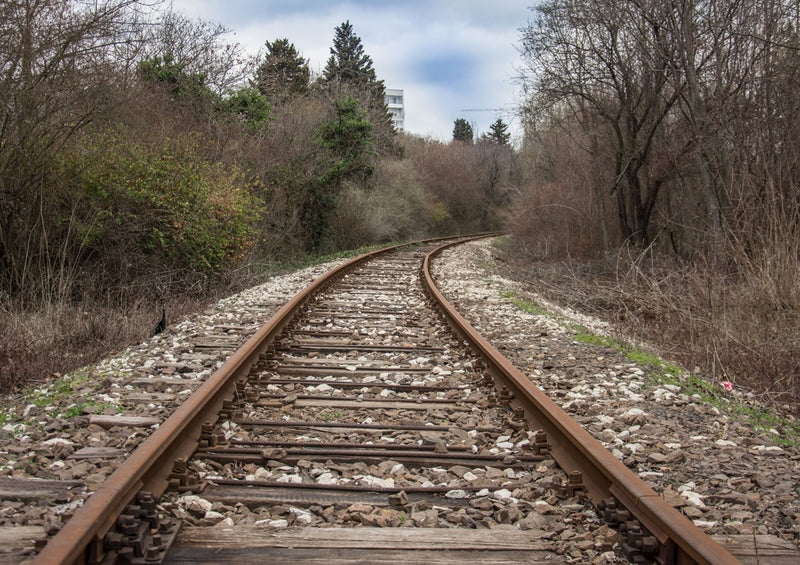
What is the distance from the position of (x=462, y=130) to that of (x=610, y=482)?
3662 inches

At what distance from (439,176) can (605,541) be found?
4815cm

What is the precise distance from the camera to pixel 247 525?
283cm

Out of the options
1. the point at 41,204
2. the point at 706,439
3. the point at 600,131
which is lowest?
the point at 706,439

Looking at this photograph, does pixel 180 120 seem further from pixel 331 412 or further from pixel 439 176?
pixel 439 176

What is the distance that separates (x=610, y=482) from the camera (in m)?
3.06

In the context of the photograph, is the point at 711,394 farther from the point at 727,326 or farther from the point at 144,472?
the point at 144,472

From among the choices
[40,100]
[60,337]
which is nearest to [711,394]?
[60,337]

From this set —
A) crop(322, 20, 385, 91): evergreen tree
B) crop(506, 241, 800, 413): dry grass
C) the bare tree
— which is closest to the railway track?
crop(506, 241, 800, 413): dry grass

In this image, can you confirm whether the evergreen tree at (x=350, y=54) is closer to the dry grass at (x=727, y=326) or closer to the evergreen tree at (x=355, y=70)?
the evergreen tree at (x=355, y=70)

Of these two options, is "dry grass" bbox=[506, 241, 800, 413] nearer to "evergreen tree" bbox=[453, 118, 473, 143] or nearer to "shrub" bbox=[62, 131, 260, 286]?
"shrub" bbox=[62, 131, 260, 286]

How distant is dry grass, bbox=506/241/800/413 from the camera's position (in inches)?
239

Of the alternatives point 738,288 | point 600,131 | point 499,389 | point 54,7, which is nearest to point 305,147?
point 600,131

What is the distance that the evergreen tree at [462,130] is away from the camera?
9319 centimetres

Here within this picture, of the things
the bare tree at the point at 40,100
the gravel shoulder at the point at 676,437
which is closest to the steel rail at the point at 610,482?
the gravel shoulder at the point at 676,437
